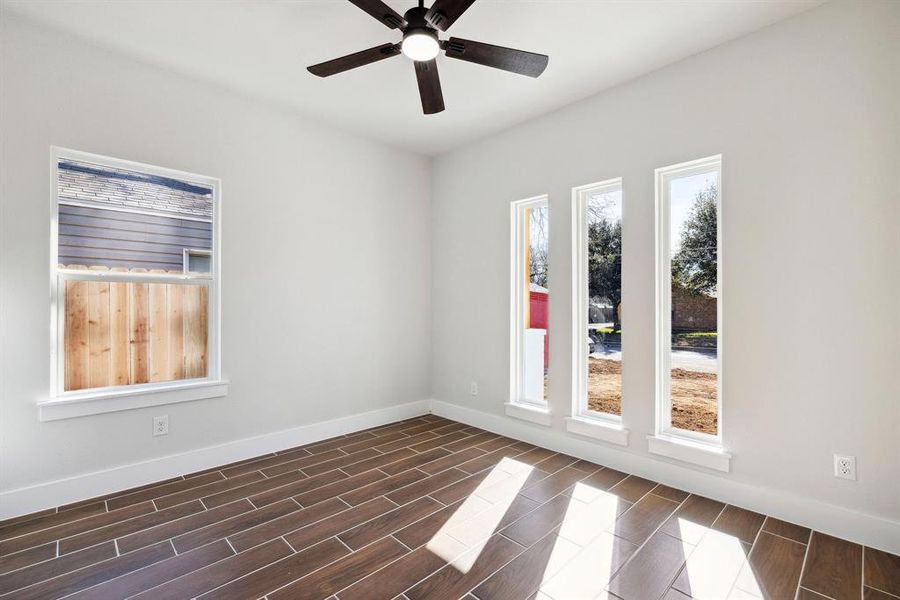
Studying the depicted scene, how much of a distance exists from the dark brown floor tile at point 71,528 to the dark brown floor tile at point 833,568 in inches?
138

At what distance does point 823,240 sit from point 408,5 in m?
2.60

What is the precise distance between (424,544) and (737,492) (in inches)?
75.3

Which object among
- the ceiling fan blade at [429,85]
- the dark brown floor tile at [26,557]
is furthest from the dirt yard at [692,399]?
the dark brown floor tile at [26,557]

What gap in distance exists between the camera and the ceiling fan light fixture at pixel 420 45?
2.05 meters

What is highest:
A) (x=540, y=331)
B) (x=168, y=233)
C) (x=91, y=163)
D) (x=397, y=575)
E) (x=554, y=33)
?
(x=554, y=33)

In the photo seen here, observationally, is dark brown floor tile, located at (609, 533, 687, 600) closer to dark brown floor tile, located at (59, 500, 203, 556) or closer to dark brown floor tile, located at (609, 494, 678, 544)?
dark brown floor tile, located at (609, 494, 678, 544)

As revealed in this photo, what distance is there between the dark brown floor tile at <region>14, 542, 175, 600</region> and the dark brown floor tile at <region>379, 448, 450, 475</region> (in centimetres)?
141

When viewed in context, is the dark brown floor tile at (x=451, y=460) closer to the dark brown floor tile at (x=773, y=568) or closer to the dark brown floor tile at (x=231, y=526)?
the dark brown floor tile at (x=231, y=526)

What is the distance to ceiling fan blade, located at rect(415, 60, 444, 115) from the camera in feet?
7.50

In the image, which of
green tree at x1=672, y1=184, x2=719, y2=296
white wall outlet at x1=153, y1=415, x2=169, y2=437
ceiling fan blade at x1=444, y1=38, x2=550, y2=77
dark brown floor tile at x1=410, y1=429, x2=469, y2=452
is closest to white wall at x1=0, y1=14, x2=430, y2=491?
white wall outlet at x1=153, y1=415, x2=169, y2=437

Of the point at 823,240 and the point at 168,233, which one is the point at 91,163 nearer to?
the point at 168,233

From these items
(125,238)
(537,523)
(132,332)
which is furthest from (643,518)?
(125,238)

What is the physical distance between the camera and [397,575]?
6.42 ft

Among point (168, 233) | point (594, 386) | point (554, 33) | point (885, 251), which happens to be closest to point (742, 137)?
point (885, 251)
